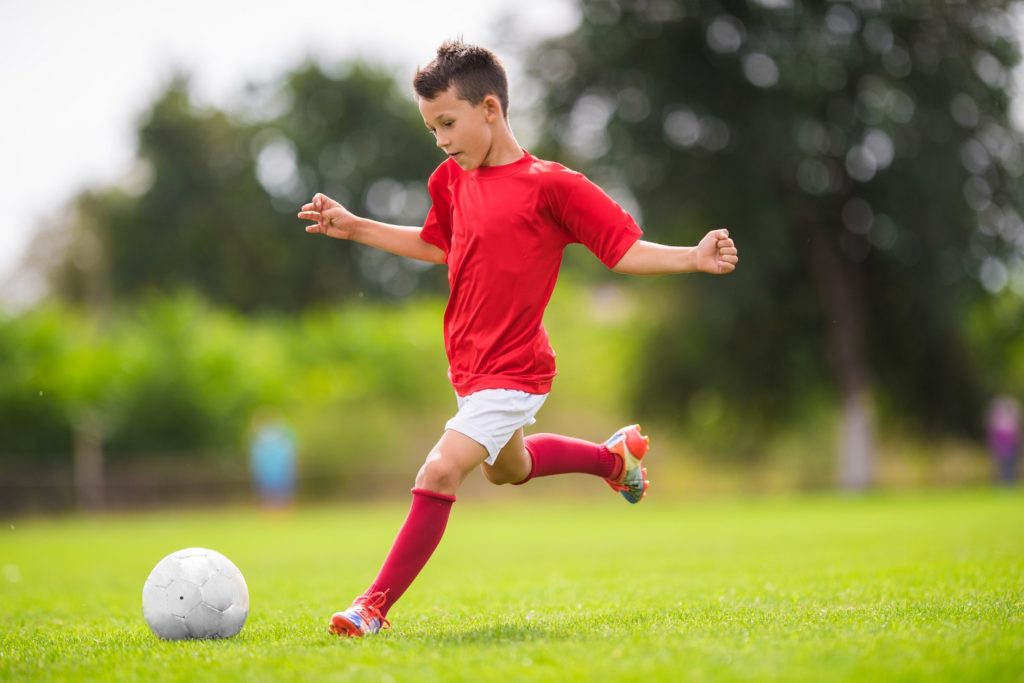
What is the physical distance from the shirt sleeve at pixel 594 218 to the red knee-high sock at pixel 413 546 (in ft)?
3.82

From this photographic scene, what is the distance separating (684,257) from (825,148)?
17787mm

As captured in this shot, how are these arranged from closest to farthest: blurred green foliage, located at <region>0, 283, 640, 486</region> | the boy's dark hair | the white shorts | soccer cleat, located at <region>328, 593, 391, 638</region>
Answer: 1. soccer cleat, located at <region>328, 593, 391, 638</region>
2. the white shorts
3. the boy's dark hair
4. blurred green foliage, located at <region>0, 283, 640, 486</region>

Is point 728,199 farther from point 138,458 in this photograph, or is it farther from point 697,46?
point 138,458

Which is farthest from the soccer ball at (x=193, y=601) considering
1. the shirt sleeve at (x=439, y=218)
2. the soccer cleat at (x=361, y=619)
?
the shirt sleeve at (x=439, y=218)

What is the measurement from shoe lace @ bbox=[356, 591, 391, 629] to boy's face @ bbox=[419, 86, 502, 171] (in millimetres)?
1743

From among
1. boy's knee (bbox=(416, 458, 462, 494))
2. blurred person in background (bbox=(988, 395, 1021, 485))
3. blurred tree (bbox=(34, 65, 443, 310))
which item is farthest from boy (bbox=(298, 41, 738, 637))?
blurred tree (bbox=(34, 65, 443, 310))

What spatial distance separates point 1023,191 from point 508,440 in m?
18.8

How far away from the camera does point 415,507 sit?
4.34 metres

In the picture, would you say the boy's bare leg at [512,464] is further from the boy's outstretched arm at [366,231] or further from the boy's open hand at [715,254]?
the boy's open hand at [715,254]

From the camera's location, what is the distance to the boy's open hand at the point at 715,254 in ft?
13.9

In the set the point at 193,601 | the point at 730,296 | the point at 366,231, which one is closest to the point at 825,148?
the point at 730,296

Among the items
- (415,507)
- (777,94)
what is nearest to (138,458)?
(777,94)

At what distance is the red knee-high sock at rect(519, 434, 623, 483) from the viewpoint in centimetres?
493

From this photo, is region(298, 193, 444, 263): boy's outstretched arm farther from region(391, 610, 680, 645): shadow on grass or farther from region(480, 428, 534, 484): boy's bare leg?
region(391, 610, 680, 645): shadow on grass
